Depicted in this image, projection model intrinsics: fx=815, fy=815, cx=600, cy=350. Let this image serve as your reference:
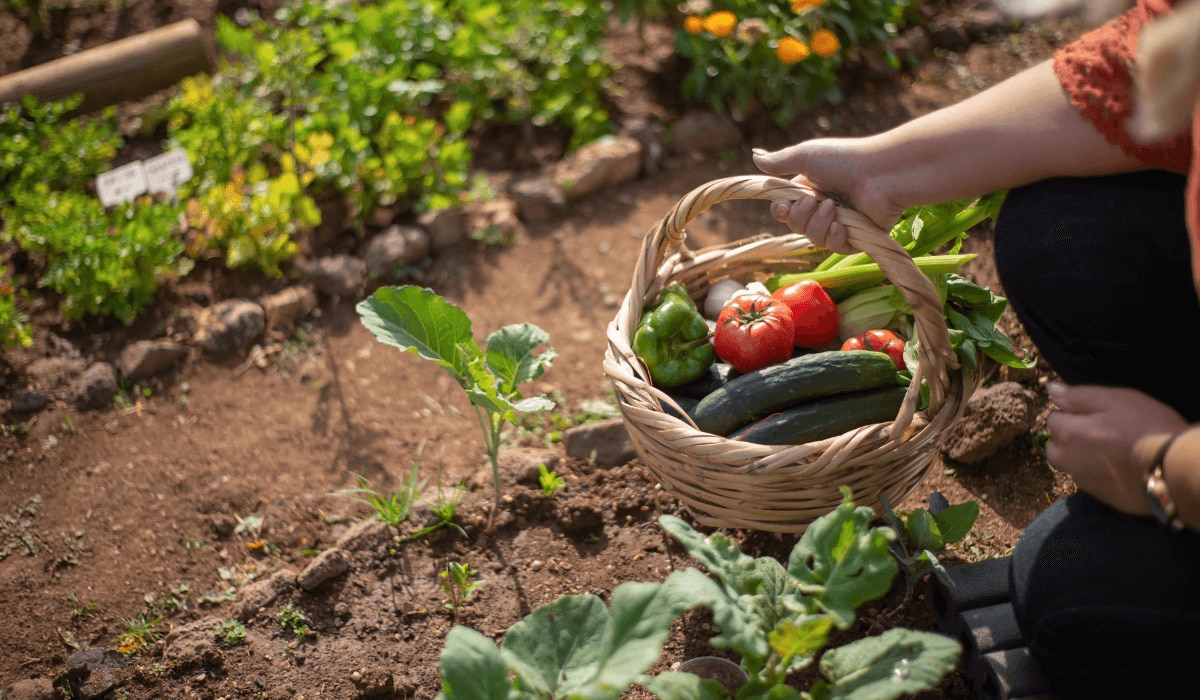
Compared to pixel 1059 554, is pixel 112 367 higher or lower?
lower

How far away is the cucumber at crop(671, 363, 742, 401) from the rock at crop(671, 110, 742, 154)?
1991 millimetres

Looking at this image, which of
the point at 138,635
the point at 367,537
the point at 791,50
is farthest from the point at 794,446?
the point at 791,50

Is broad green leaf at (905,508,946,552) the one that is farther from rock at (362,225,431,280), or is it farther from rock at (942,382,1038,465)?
rock at (362,225,431,280)

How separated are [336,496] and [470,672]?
58.6 inches

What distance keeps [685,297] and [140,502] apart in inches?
77.3

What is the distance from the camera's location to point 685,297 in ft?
7.79

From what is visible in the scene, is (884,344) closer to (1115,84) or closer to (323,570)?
(1115,84)

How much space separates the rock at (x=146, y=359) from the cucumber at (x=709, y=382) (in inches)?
82.3

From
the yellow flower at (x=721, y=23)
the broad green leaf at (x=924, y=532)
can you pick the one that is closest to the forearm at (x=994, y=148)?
the broad green leaf at (x=924, y=532)

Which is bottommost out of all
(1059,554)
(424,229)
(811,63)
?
(424,229)

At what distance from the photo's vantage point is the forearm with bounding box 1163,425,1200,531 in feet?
4.43

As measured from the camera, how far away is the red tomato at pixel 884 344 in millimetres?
2219

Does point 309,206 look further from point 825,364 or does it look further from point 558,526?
point 825,364

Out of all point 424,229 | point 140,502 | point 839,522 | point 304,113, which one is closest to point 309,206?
point 424,229
